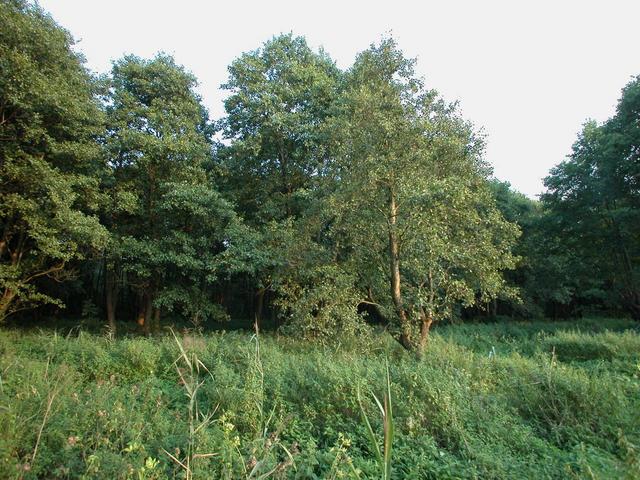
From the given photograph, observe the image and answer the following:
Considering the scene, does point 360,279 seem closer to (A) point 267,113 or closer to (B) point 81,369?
(B) point 81,369

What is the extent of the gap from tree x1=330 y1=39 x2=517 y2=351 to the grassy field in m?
2.28

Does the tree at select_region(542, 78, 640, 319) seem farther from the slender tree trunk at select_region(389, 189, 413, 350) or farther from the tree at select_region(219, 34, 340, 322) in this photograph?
the slender tree trunk at select_region(389, 189, 413, 350)

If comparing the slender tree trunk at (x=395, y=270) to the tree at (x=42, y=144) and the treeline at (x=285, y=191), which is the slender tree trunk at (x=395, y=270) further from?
the tree at (x=42, y=144)

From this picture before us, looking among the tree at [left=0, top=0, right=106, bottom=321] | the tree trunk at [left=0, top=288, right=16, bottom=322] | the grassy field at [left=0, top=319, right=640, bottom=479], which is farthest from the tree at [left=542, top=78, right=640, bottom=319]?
the tree trunk at [left=0, top=288, right=16, bottom=322]

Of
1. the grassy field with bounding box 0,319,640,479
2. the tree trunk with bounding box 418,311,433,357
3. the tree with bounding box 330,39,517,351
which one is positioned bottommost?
the grassy field with bounding box 0,319,640,479

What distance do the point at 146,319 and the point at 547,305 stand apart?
30.7 meters

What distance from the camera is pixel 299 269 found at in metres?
10.6

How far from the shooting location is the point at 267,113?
1575 centimetres

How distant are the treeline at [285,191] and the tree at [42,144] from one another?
2.5 inches

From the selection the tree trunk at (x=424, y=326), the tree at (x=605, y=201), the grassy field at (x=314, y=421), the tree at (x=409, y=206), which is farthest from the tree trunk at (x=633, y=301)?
the grassy field at (x=314, y=421)

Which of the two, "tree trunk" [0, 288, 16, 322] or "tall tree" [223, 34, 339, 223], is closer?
"tree trunk" [0, 288, 16, 322]

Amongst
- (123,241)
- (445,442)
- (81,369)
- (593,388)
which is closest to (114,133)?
(123,241)

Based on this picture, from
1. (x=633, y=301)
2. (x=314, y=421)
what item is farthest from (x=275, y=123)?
(x=633, y=301)

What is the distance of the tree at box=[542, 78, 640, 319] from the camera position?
1861 centimetres
